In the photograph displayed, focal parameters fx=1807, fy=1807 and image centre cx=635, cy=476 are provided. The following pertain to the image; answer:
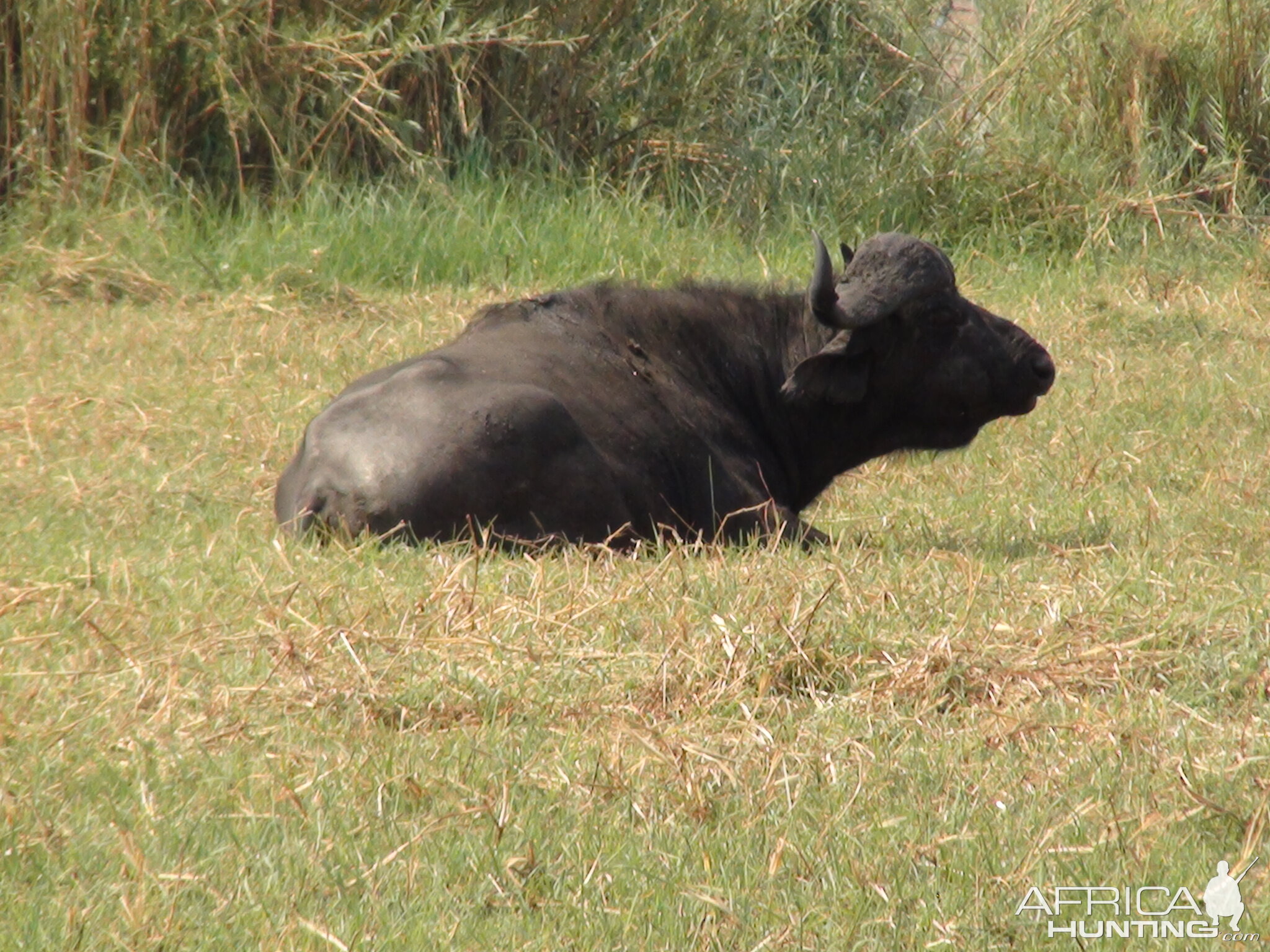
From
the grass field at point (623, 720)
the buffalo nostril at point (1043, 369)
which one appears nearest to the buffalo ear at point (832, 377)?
the grass field at point (623, 720)

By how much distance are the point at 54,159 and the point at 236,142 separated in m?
1.15

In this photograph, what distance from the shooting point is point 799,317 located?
682 cm

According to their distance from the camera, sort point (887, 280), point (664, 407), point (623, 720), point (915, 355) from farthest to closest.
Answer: point (915, 355)
point (887, 280)
point (664, 407)
point (623, 720)

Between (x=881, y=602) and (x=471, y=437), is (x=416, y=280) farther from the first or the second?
(x=881, y=602)

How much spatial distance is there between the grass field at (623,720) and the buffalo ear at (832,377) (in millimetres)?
486

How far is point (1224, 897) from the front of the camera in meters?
3.17

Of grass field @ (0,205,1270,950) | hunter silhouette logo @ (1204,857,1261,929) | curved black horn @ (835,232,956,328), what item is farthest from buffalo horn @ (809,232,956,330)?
hunter silhouette logo @ (1204,857,1261,929)

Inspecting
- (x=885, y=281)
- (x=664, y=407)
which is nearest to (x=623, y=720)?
(x=664, y=407)

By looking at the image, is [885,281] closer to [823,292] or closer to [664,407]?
[823,292]

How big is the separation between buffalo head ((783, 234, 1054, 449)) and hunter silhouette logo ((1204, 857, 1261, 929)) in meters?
3.45

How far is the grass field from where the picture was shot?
10.5 feet

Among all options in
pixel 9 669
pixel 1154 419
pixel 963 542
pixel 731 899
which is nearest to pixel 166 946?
pixel 731 899
